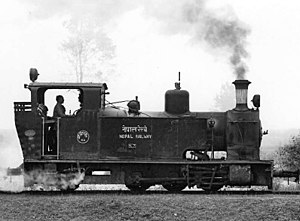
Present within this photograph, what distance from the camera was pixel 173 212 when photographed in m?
11.9

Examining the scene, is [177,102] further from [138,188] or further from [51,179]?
[51,179]


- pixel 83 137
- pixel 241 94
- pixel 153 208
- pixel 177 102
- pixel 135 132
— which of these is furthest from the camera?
pixel 241 94

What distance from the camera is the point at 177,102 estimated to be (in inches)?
621

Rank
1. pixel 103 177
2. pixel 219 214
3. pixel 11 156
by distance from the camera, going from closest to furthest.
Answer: pixel 219 214
pixel 103 177
pixel 11 156

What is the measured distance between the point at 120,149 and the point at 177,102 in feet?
6.78

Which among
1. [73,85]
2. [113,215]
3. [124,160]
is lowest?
[113,215]

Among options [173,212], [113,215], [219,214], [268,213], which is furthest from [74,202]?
[268,213]

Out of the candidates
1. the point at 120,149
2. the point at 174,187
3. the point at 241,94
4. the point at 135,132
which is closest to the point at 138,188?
the point at 174,187

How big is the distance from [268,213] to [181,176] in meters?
3.78

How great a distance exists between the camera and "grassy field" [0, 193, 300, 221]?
11.8 metres

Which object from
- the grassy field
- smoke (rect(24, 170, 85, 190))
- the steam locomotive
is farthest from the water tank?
the grassy field

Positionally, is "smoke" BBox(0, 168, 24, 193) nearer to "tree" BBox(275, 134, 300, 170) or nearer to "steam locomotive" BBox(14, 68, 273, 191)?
"steam locomotive" BBox(14, 68, 273, 191)

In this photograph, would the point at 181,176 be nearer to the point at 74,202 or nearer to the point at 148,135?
the point at 148,135

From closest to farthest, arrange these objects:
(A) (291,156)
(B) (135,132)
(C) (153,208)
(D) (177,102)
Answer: (C) (153,208) < (B) (135,132) < (D) (177,102) < (A) (291,156)
